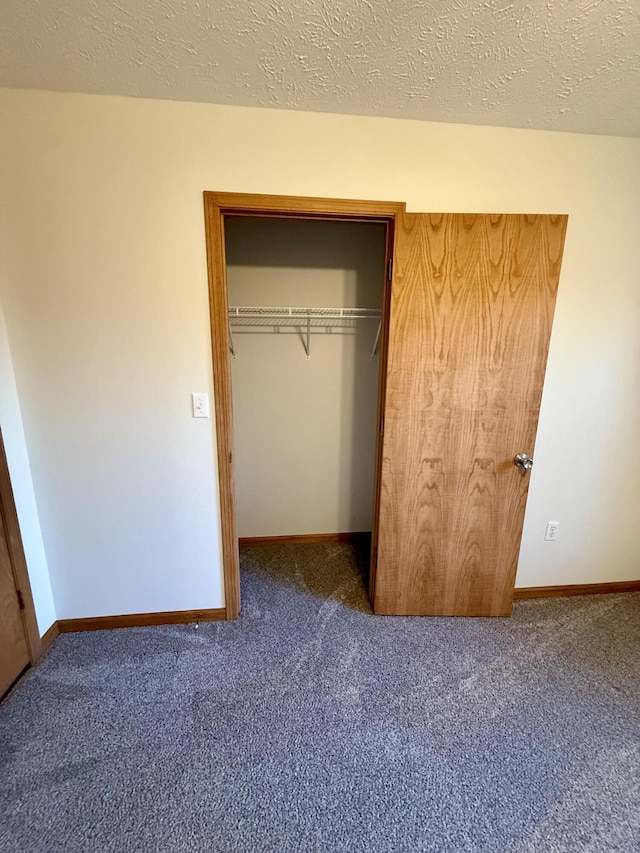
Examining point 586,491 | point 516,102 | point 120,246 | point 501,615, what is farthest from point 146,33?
point 501,615

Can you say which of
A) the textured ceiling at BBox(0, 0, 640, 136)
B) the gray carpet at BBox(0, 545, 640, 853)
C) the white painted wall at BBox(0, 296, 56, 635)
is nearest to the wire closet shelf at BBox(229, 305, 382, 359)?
the textured ceiling at BBox(0, 0, 640, 136)

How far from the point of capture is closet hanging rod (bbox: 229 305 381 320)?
218cm

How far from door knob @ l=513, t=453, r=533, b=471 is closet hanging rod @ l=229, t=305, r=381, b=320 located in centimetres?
121

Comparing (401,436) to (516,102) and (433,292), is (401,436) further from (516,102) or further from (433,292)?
(516,102)

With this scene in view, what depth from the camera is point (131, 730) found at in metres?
1.35

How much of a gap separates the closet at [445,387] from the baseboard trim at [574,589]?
26 centimetres

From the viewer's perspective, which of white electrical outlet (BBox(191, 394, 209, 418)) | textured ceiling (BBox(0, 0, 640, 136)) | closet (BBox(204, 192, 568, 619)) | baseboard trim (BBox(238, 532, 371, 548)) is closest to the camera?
textured ceiling (BBox(0, 0, 640, 136))

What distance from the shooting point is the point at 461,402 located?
1.69 m

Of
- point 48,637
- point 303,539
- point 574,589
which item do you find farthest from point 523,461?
point 48,637

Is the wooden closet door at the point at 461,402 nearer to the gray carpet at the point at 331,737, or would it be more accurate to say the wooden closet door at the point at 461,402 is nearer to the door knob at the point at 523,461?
the door knob at the point at 523,461

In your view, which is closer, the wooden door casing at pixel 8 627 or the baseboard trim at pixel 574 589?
the wooden door casing at pixel 8 627

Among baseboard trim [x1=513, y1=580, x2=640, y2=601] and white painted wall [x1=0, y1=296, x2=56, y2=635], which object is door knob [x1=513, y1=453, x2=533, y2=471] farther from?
white painted wall [x1=0, y1=296, x2=56, y2=635]

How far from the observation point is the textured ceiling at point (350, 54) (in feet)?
3.32

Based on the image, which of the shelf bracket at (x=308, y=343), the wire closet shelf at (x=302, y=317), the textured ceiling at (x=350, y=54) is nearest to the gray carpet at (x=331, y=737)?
the shelf bracket at (x=308, y=343)
